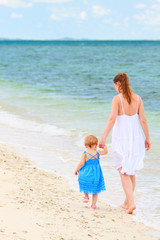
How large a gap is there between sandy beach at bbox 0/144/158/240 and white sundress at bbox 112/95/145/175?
0.67 meters

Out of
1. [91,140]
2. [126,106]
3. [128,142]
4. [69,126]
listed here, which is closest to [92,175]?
[91,140]

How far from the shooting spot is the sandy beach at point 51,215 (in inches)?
144

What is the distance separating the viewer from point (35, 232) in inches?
141

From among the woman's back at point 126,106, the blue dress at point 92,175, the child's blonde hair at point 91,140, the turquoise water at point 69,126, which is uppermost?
the woman's back at point 126,106

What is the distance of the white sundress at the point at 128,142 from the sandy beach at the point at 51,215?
67 cm

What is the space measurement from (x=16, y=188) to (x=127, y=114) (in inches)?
69.0

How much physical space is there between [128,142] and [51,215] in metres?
1.28

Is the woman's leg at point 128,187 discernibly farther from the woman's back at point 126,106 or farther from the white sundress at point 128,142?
the woman's back at point 126,106

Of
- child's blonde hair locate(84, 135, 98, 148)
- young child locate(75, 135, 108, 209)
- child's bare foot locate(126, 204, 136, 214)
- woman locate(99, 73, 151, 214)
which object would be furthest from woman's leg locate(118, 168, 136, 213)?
child's blonde hair locate(84, 135, 98, 148)

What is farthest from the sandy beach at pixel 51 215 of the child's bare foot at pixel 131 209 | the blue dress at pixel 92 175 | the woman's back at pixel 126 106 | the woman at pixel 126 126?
the woman's back at pixel 126 106

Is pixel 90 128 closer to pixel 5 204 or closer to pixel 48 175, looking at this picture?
pixel 48 175

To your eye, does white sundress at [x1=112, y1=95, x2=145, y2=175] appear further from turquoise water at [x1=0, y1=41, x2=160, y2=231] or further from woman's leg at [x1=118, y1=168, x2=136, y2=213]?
turquoise water at [x1=0, y1=41, x2=160, y2=231]

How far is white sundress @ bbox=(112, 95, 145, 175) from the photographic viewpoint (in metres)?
4.57

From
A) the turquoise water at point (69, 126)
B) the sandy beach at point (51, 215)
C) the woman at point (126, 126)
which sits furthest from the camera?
the turquoise water at point (69, 126)
